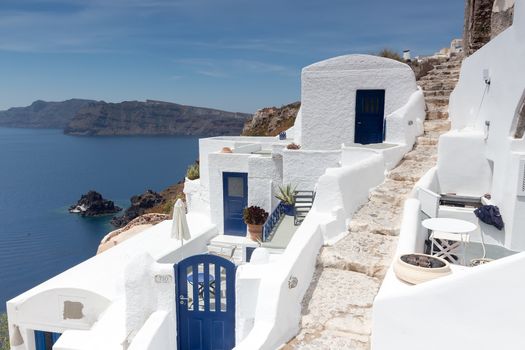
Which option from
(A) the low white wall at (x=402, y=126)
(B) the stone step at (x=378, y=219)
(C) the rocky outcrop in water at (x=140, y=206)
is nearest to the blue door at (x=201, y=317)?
(B) the stone step at (x=378, y=219)

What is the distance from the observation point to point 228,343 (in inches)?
248

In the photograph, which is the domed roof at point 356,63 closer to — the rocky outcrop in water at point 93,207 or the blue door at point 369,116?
the blue door at point 369,116

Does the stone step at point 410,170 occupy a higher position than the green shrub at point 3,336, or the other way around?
the stone step at point 410,170

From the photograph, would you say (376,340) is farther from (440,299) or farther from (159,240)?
(159,240)

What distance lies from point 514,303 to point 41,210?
6775cm

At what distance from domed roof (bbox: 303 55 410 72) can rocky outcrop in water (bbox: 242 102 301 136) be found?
28.1 m

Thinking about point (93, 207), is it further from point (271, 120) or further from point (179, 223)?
point (179, 223)

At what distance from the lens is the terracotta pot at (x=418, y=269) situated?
12.5 feet

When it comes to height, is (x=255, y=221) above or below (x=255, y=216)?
below

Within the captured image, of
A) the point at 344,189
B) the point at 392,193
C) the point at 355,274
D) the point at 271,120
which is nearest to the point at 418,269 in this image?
the point at 355,274

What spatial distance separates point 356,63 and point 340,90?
3.56ft

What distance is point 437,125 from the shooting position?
13.5m

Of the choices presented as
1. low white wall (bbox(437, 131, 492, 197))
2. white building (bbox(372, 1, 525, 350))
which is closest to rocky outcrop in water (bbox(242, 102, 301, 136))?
white building (bbox(372, 1, 525, 350))

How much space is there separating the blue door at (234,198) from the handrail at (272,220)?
151 cm
